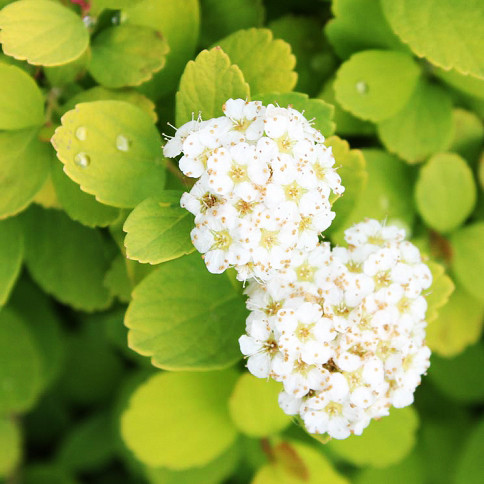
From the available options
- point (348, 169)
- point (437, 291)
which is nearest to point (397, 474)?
point (437, 291)

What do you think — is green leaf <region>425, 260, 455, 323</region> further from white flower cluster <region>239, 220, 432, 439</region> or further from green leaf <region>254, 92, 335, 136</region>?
green leaf <region>254, 92, 335, 136</region>

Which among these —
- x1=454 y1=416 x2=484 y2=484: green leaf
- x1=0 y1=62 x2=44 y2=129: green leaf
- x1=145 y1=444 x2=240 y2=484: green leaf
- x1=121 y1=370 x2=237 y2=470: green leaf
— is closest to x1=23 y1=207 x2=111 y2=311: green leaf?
x1=121 y1=370 x2=237 y2=470: green leaf

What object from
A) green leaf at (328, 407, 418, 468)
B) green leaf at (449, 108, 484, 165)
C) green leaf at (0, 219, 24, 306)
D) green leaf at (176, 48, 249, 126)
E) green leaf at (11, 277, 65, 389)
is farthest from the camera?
green leaf at (11, 277, 65, 389)

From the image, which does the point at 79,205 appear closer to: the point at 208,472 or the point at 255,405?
the point at 255,405

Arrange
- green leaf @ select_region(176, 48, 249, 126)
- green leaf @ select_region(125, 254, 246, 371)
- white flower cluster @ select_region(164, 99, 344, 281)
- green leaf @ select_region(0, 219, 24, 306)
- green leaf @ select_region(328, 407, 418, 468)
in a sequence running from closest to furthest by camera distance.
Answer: white flower cluster @ select_region(164, 99, 344, 281) < green leaf @ select_region(176, 48, 249, 126) < green leaf @ select_region(125, 254, 246, 371) < green leaf @ select_region(0, 219, 24, 306) < green leaf @ select_region(328, 407, 418, 468)

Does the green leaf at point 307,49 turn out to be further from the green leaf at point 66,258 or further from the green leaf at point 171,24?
the green leaf at point 66,258

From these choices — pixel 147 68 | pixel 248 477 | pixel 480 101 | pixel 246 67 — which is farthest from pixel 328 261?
pixel 248 477

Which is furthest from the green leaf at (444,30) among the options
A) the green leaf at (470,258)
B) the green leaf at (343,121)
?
the green leaf at (470,258)
